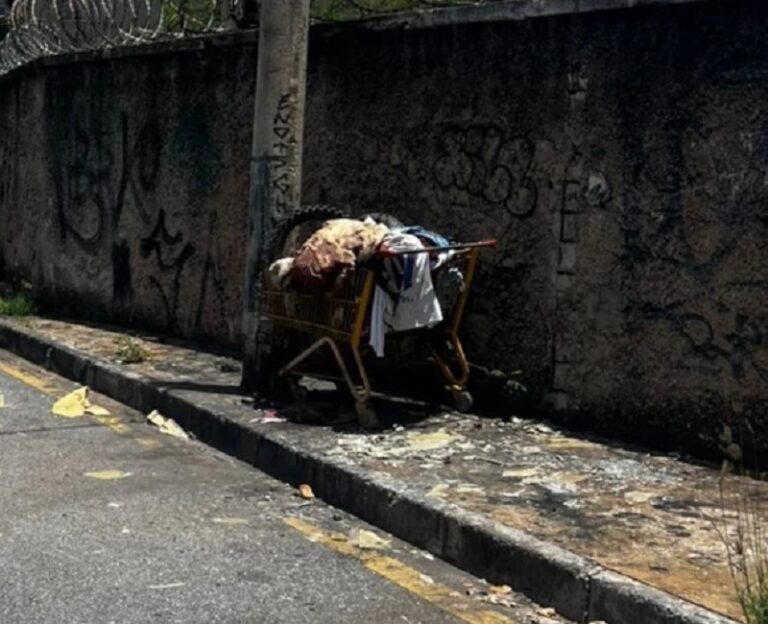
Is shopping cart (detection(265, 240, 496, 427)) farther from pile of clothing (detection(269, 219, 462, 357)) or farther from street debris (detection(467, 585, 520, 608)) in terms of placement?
street debris (detection(467, 585, 520, 608))

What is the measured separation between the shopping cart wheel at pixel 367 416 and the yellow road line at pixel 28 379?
3.12m

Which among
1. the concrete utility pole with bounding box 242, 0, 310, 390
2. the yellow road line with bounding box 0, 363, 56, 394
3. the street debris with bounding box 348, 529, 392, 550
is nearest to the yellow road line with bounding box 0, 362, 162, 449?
the yellow road line with bounding box 0, 363, 56, 394

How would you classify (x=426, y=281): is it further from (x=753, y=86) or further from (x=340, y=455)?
(x=753, y=86)

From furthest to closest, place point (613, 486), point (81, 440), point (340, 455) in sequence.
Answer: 1. point (81, 440)
2. point (340, 455)
3. point (613, 486)

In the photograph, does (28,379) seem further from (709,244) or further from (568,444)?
(709,244)

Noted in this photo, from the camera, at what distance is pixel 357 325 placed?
6602mm

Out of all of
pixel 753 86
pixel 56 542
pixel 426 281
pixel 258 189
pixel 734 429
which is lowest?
pixel 56 542

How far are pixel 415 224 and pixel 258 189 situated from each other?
1.01 meters

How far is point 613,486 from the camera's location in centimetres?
566

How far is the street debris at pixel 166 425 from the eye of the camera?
297 inches

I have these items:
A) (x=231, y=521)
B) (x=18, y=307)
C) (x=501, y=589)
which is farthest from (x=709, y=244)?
(x=18, y=307)

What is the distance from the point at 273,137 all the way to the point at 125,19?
4.21 metres

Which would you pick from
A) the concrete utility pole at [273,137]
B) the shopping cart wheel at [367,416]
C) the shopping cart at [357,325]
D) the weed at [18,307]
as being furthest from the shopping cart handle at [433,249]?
the weed at [18,307]

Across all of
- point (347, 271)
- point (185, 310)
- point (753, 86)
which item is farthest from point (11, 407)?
point (753, 86)
